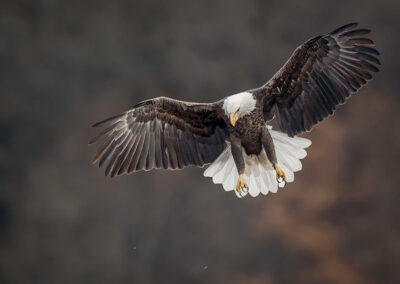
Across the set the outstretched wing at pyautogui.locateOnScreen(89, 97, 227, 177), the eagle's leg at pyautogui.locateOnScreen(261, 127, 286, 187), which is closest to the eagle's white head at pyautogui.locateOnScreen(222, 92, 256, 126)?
the eagle's leg at pyautogui.locateOnScreen(261, 127, 286, 187)

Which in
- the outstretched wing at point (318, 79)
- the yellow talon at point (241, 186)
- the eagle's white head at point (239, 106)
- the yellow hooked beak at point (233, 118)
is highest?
the outstretched wing at point (318, 79)

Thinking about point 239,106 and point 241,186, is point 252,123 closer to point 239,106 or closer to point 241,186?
point 239,106

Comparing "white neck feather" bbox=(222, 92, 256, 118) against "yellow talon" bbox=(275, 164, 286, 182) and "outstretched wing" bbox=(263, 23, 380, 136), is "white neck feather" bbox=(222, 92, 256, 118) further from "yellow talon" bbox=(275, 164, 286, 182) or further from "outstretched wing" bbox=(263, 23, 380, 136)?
"yellow talon" bbox=(275, 164, 286, 182)

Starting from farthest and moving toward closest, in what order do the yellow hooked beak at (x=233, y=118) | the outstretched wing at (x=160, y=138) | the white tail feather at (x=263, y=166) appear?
1. the outstretched wing at (x=160, y=138)
2. the white tail feather at (x=263, y=166)
3. the yellow hooked beak at (x=233, y=118)

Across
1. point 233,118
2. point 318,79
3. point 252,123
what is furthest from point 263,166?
point 318,79

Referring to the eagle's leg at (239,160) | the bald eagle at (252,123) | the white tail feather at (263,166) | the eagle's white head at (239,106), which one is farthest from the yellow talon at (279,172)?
the eagle's white head at (239,106)

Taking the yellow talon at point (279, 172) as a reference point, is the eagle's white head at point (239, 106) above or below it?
above

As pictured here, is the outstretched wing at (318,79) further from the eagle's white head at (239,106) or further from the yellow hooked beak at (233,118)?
the yellow hooked beak at (233,118)

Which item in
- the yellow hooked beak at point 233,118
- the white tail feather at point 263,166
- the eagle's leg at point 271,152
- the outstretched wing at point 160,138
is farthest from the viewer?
the outstretched wing at point 160,138
